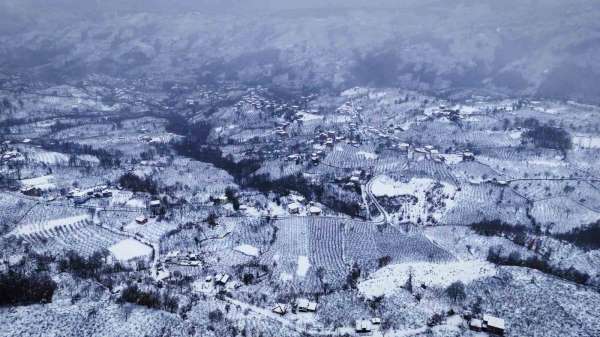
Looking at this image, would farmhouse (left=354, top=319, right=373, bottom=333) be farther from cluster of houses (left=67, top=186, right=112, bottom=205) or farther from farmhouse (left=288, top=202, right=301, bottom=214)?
cluster of houses (left=67, top=186, right=112, bottom=205)

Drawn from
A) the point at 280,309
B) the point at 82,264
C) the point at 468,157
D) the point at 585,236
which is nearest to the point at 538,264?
the point at 585,236

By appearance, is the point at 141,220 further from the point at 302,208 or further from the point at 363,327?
the point at 363,327

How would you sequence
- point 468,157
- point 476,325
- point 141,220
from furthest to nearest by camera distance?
1. point 468,157
2. point 141,220
3. point 476,325

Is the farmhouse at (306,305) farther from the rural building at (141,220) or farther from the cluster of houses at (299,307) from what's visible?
the rural building at (141,220)

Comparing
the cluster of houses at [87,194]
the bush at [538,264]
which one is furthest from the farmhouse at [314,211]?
the cluster of houses at [87,194]

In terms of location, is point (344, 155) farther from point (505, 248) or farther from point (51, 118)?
point (51, 118)

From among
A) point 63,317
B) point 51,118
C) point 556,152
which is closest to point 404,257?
point 63,317
